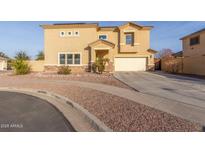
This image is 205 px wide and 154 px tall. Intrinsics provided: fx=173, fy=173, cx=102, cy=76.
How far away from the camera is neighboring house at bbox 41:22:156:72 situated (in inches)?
803

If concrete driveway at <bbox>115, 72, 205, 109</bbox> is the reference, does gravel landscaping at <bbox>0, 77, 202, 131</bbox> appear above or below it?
below

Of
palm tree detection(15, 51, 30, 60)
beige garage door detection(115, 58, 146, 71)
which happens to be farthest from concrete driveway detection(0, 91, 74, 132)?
beige garage door detection(115, 58, 146, 71)

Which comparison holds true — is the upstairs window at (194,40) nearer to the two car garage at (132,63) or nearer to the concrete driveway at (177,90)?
the two car garage at (132,63)

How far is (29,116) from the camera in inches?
235

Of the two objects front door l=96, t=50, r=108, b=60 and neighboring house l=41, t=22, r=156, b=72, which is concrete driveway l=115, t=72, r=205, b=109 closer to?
neighboring house l=41, t=22, r=156, b=72

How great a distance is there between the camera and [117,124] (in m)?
4.90

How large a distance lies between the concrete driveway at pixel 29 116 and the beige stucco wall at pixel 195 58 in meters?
16.6

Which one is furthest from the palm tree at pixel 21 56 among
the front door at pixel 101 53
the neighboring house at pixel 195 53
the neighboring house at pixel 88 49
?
the neighboring house at pixel 195 53

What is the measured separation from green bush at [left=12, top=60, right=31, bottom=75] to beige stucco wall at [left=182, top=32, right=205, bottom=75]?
16800 mm

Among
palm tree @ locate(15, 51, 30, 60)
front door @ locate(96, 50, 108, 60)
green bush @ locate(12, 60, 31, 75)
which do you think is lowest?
green bush @ locate(12, 60, 31, 75)

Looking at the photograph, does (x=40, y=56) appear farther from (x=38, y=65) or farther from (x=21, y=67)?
(x=21, y=67)
